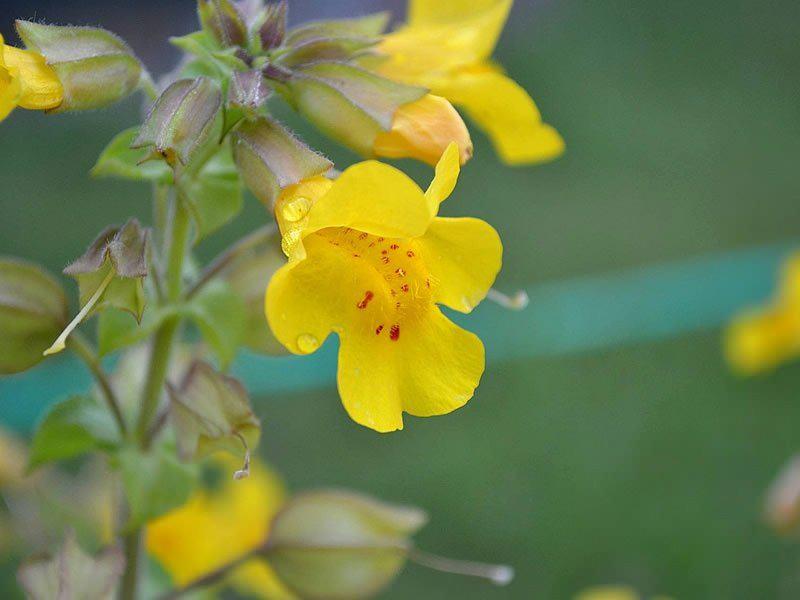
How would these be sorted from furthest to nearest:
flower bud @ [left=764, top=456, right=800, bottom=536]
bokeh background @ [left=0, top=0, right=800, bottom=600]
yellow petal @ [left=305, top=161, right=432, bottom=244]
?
1. bokeh background @ [left=0, top=0, right=800, bottom=600]
2. flower bud @ [left=764, top=456, right=800, bottom=536]
3. yellow petal @ [left=305, top=161, right=432, bottom=244]

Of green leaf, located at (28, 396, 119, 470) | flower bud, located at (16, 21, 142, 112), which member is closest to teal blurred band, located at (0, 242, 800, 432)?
green leaf, located at (28, 396, 119, 470)

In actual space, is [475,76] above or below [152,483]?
above

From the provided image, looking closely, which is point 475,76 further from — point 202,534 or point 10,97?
point 202,534

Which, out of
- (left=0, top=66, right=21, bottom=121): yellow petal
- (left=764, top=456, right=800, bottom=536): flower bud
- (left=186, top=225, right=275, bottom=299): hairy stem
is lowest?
(left=764, top=456, right=800, bottom=536): flower bud

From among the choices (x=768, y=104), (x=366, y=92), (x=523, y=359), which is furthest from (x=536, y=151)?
(x=768, y=104)

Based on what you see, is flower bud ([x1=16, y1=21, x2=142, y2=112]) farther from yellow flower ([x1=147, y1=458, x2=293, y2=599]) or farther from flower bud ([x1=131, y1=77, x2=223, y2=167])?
yellow flower ([x1=147, y1=458, x2=293, y2=599])

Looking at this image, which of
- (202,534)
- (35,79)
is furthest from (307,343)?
(202,534)
